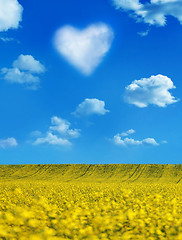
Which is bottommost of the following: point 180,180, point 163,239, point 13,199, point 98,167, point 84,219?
point 163,239

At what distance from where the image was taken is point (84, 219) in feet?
23.0

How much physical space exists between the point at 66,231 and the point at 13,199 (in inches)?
331

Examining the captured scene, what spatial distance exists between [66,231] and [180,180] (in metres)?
40.0

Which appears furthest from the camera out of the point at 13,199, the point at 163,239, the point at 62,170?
the point at 62,170

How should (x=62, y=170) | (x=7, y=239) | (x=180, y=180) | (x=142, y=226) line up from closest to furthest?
1. (x=7, y=239)
2. (x=142, y=226)
3. (x=180, y=180)
4. (x=62, y=170)

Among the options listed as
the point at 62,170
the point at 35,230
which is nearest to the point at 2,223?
the point at 35,230

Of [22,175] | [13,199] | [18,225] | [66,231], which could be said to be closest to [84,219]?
[66,231]

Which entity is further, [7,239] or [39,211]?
[39,211]

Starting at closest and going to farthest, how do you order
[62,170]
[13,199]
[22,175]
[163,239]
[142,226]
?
[163,239]
[142,226]
[13,199]
[22,175]
[62,170]

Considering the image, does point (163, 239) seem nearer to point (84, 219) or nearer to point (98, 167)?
point (84, 219)

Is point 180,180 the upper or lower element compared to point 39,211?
upper

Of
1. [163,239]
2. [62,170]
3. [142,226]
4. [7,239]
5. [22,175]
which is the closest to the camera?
[7,239]

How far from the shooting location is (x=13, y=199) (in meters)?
13.3

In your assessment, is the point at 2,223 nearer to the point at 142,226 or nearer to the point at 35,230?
the point at 35,230
